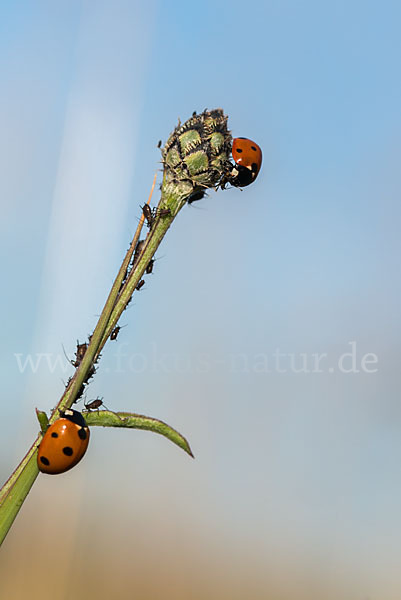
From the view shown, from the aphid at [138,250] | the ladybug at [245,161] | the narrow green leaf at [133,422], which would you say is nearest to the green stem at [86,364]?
the aphid at [138,250]

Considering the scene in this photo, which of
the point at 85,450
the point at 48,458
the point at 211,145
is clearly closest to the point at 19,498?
the point at 48,458

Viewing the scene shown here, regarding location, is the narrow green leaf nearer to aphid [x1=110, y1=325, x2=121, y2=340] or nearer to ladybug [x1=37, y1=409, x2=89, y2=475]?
ladybug [x1=37, y1=409, x2=89, y2=475]

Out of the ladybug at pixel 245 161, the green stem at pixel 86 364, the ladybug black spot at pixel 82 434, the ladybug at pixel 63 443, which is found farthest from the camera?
the ladybug at pixel 245 161

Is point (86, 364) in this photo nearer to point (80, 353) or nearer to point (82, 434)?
point (80, 353)

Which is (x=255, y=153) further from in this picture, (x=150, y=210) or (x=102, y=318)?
(x=102, y=318)

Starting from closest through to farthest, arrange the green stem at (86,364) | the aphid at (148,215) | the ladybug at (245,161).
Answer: the green stem at (86,364) → the aphid at (148,215) → the ladybug at (245,161)

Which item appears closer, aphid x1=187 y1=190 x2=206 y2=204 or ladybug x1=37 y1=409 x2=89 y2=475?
ladybug x1=37 y1=409 x2=89 y2=475

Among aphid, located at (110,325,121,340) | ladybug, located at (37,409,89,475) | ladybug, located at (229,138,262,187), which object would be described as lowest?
ladybug, located at (37,409,89,475)

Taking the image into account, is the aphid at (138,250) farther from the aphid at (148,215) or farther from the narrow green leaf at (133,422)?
the narrow green leaf at (133,422)

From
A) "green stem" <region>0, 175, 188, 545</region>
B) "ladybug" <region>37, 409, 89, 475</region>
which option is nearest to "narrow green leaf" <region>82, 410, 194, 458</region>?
"ladybug" <region>37, 409, 89, 475</region>
